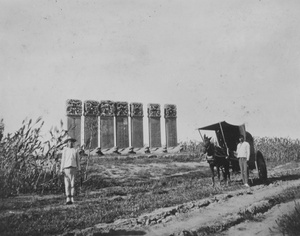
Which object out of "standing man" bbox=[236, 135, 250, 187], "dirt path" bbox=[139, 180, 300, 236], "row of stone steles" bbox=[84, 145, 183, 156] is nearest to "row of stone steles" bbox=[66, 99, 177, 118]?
"row of stone steles" bbox=[84, 145, 183, 156]

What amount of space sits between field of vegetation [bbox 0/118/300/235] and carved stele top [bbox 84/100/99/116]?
3.53m

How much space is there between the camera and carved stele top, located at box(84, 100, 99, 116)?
18.2 metres

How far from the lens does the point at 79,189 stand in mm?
10344

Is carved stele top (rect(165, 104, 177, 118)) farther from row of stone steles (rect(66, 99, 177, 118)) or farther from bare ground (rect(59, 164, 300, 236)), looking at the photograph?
bare ground (rect(59, 164, 300, 236))

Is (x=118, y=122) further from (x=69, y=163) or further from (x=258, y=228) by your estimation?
(x=258, y=228)

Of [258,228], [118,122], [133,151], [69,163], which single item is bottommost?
[258,228]

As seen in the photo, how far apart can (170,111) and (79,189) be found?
1177 centimetres

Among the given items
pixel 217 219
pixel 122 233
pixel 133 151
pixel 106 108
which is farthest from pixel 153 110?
pixel 122 233

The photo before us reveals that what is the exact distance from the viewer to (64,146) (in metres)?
9.10

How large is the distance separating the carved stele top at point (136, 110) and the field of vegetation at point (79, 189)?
4.10 metres

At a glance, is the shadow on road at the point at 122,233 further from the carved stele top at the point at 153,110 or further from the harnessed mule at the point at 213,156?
the carved stele top at the point at 153,110

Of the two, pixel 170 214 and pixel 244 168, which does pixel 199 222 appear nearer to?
pixel 170 214

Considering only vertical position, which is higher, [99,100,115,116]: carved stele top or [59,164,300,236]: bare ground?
[99,100,115,116]: carved stele top

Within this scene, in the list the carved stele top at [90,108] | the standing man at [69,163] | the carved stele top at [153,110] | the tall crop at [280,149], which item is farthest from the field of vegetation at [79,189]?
the tall crop at [280,149]
